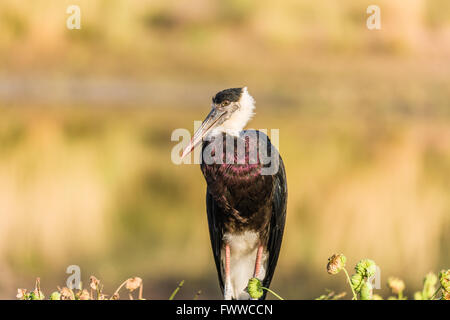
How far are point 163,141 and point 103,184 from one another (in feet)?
15.1

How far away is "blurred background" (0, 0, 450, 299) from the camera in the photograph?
281 inches

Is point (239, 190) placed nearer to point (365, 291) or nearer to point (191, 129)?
point (365, 291)

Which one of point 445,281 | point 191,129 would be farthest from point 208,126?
point 191,129

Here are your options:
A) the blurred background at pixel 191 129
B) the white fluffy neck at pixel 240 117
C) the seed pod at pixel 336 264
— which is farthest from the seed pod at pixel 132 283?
the blurred background at pixel 191 129

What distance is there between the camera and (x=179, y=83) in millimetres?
27516

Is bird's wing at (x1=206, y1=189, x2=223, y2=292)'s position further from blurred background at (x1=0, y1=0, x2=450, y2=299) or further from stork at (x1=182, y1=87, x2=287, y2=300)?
blurred background at (x1=0, y1=0, x2=450, y2=299)

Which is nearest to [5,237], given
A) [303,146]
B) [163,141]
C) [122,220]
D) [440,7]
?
[122,220]

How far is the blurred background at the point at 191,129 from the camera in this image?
7125mm

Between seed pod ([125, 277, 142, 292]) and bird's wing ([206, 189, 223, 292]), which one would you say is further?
bird's wing ([206, 189, 223, 292])

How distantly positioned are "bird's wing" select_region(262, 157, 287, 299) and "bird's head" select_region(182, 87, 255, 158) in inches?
12.9

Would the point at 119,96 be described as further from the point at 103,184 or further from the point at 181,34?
the point at 103,184

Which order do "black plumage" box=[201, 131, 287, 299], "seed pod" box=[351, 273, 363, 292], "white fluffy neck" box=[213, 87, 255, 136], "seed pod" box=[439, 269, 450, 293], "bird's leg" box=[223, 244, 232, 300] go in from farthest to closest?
1. "bird's leg" box=[223, 244, 232, 300]
2. "white fluffy neck" box=[213, 87, 255, 136]
3. "black plumage" box=[201, 131, 287, 299]
4. "seed pod" box=[351, 273, 363, 292]
5. "seed pod" box=[439, 269, 450, 293]

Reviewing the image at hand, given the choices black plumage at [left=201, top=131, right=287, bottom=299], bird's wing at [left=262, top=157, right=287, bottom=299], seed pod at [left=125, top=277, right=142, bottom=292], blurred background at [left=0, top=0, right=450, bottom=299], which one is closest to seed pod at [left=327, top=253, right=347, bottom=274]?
seed pod at [left=125, top=277, right=142, bottom=292]

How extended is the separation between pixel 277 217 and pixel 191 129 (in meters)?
11.4
